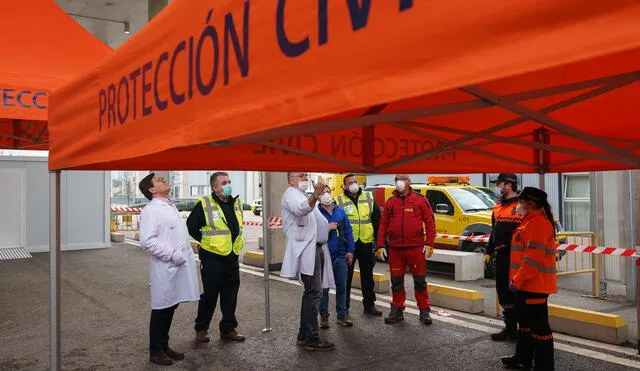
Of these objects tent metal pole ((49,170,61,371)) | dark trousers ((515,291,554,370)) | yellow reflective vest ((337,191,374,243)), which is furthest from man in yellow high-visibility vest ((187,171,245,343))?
dark trousers ((515,291,554,370))

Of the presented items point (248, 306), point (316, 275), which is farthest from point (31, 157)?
point (316, 275)

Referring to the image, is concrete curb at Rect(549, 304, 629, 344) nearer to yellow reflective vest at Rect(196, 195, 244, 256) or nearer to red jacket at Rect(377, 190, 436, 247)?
red jacket at Rect(377, 190, 436, 247)

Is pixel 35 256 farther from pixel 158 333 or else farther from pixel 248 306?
pixel 158 333

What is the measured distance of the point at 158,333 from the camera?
17.3 ft

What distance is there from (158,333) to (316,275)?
1.71 metres

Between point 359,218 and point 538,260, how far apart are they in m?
3.21

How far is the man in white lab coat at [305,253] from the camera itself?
5.58 m

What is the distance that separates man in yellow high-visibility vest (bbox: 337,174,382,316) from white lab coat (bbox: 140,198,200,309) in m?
2.61

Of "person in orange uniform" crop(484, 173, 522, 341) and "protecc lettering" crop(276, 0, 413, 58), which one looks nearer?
"protecc lettering" crop(276, 0, 413, 58)

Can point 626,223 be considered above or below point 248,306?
above

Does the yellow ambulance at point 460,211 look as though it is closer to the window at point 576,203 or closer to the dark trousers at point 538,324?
the window at point 576,203

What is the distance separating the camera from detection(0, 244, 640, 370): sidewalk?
5.34 metres

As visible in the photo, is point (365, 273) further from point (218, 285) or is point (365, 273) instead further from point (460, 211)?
point (460, 211)

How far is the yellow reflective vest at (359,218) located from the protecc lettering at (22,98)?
4063 millimetres
